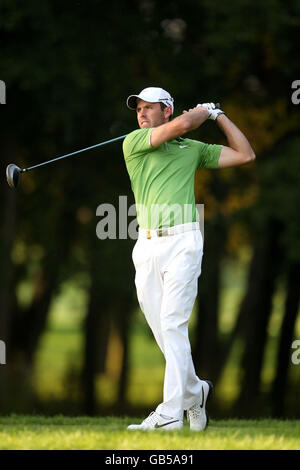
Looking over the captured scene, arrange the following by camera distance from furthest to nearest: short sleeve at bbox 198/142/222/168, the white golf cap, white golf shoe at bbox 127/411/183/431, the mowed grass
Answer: short sleeve at bbox 198/142/222/168 < the white golf cap < white golf shoe at bbox 127/411/183/431 < the mowed grass

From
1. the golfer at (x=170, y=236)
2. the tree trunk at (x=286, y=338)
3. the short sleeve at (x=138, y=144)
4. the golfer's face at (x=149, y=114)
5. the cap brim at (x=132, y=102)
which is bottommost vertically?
the tree trunk at (x=286, y=338)

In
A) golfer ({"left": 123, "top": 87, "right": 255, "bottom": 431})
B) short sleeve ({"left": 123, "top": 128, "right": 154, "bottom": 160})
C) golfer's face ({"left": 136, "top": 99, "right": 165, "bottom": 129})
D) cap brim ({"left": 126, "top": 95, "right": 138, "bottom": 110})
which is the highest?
cap brim ({"left": 126, "top": 95, "right": 138, "bottom": 110})

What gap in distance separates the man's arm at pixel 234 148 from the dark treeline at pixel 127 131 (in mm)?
6566

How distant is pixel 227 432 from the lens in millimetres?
7117

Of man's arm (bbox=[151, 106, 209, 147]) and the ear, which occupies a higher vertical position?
the ear

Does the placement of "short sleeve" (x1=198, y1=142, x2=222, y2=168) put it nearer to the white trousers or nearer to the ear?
the ear

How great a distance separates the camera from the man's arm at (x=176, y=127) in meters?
7.11

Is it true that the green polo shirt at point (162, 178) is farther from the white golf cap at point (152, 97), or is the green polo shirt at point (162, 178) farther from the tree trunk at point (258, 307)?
the tree trunk at point (258, 307)

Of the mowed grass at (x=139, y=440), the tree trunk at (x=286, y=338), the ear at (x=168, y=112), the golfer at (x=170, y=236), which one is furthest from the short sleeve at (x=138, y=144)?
the tree trunk at (x=286, y=338)

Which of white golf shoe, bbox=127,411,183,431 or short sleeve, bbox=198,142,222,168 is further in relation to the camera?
short sleeve, bbox=198,142,222,168

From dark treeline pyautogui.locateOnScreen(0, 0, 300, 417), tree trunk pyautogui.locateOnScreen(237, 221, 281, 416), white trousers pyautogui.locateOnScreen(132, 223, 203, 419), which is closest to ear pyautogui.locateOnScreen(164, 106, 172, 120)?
white trousers pyautogui.locateOnScreen(132, 223, 203, 419)

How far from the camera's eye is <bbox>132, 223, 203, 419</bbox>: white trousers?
23.6ft

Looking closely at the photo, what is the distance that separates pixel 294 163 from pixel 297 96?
1279 mm
